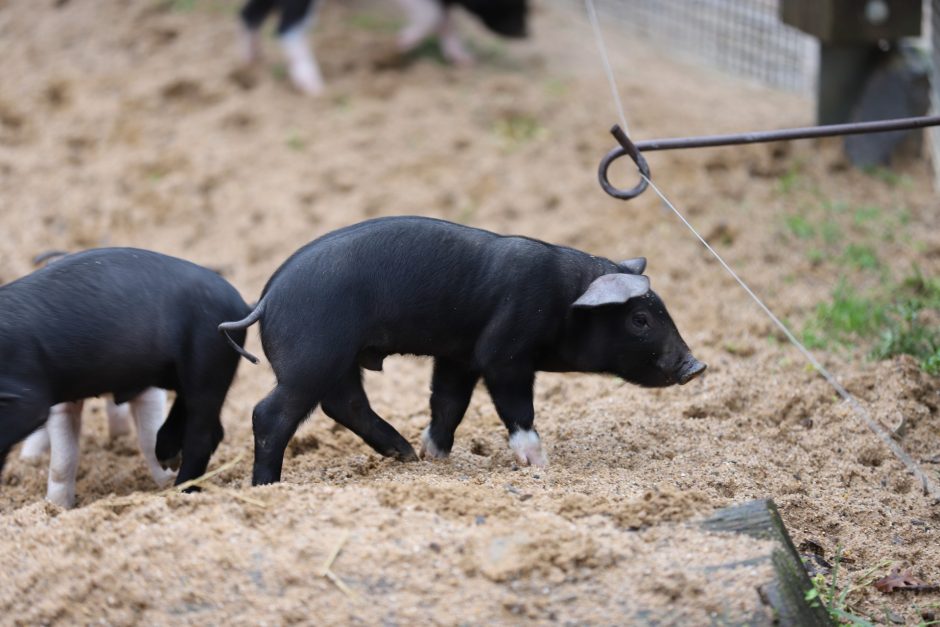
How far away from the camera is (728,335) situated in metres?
6.14

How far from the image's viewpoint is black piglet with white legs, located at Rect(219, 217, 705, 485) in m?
4.23

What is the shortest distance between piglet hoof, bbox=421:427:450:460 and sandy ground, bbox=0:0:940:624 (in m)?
0.14

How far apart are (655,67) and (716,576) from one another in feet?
26.1

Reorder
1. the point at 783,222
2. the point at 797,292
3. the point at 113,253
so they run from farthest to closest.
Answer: the point at 783,222
the point at 797,292
the point at 113,253

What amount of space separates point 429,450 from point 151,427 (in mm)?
1198

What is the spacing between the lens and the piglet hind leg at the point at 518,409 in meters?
4.46

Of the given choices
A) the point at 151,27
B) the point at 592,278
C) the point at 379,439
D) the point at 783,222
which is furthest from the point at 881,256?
the point at 151,27

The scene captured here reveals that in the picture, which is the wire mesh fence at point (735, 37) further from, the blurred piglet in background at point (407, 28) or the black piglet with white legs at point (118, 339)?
the black piglet with white legs at point (118, 339)

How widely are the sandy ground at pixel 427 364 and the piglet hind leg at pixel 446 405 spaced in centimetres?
16

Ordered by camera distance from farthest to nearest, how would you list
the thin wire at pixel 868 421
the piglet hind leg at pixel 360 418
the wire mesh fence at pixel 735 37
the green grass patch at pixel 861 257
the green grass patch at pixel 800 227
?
1. the wire mesh fence at pixel 735 37
2. the green grass patch at pixel 800 227
3. the green grass patch at pixel 861 257
4. the piglet hind leg at pixel 360 418
5. the thin wire at pixel 868 421

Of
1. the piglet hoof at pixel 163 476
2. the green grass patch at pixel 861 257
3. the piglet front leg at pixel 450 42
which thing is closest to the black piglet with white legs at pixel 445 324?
the piglet hoof at pixel 163 476

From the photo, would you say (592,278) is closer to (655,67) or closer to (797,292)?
(797,292)

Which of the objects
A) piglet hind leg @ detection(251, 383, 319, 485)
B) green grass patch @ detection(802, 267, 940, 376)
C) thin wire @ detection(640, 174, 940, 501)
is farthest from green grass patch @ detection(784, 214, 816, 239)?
piglet hind leg @ detection(251, 383, 319, 485)

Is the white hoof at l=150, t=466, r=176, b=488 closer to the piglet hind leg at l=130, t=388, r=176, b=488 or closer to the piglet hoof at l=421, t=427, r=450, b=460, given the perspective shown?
the piglet hind leg at l=130, t=388, r=176, b=488
